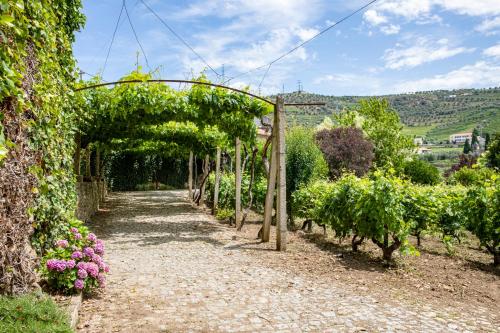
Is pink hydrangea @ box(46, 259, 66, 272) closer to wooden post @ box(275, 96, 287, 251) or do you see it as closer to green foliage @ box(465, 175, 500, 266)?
wooden post @ box(275, 96, 287, 251)

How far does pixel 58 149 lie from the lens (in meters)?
4.86

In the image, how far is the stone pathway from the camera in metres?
3.80

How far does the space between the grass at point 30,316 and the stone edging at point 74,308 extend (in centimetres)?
11

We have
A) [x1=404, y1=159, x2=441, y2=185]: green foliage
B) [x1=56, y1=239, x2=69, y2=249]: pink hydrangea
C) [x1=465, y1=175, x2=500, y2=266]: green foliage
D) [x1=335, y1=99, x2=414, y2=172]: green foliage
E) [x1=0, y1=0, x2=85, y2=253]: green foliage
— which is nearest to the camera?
[x1=0, y1=0, x2=85, y2=253]: green foliage

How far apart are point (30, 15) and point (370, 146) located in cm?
2436

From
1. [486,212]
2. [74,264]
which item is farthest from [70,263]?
[486,212]

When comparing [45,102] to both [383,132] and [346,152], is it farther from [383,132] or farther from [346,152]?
[383,132]

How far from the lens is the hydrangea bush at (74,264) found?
4.11 metres

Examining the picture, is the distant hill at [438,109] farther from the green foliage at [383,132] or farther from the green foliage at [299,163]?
the green foliage at [299,163]

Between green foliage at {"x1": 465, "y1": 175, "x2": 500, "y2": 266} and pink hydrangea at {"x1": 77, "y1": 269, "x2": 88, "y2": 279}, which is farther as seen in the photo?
green foliage at {"x1": 465, "y1": 175, "x2": 500, "y2": 266}

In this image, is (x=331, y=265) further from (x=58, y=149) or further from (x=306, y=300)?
(x=58, y=149)

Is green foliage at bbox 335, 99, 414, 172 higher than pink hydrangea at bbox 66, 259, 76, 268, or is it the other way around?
green foliage at bbox 335, 99, 414, 172

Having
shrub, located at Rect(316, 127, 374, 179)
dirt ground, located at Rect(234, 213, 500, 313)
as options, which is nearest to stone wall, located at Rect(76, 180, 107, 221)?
dirt ground, located at Rect(234, 213, 500, 313)

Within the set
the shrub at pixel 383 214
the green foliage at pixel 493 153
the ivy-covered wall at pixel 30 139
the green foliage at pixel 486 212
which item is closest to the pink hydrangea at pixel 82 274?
the ivy-covered wall at pixel 30 139
